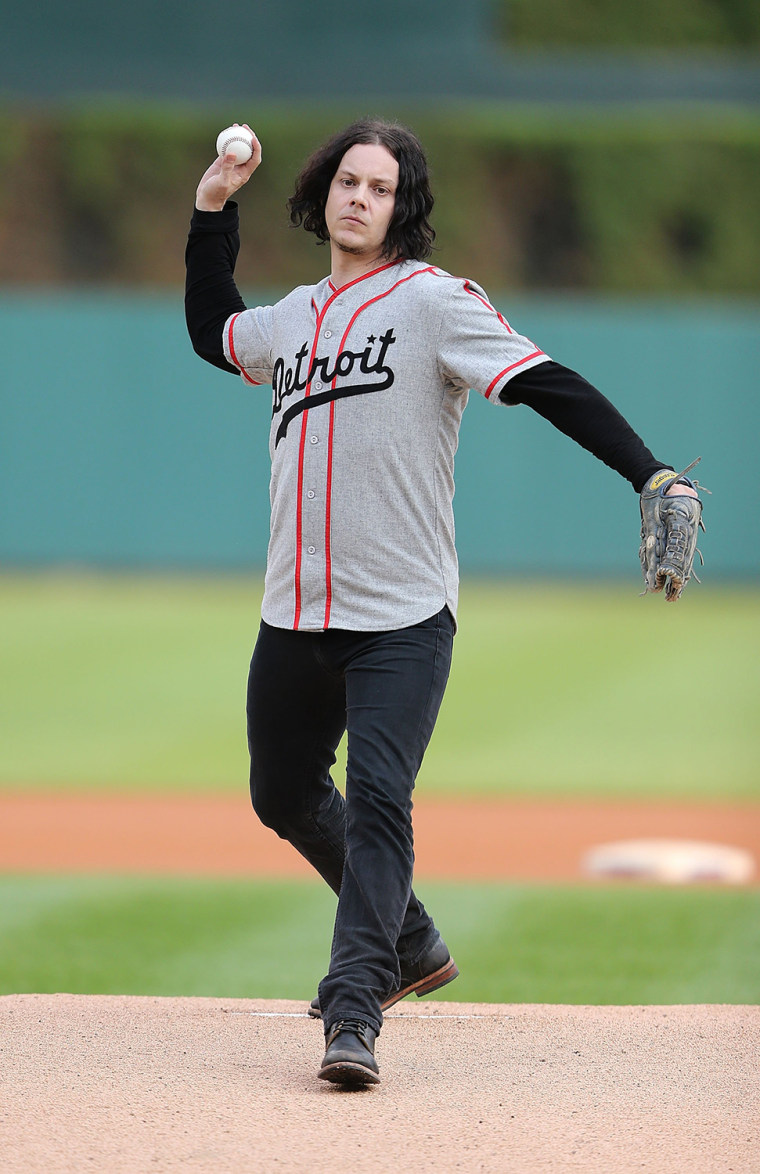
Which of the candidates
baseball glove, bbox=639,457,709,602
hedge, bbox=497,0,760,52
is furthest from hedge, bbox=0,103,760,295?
baseball glove, bbox=639,457,709,602

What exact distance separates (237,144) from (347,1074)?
79.2 inches

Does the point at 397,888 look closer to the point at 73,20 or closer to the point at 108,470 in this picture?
the point at 108,470

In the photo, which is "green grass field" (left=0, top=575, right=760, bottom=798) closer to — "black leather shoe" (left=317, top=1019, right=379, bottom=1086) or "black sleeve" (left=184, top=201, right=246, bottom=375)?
"black sleeve" (left=184, top=201, right=246, bottom=375)

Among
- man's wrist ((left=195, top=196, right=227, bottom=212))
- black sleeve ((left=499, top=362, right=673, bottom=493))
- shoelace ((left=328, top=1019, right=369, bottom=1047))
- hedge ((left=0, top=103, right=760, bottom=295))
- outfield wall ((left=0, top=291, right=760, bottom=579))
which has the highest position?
hedge ((left=0, top=103, right=760, bottom=295))

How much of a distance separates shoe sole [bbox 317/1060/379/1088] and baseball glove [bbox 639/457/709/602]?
1.06 m

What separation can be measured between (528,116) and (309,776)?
21822mm

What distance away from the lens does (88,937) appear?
5.32 metres

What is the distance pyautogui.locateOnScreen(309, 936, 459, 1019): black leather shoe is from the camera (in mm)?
3598

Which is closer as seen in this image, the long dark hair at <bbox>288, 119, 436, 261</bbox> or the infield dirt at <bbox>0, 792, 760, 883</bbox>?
the long dark hair at <bbox>288, 119, 436, 261</bbox>

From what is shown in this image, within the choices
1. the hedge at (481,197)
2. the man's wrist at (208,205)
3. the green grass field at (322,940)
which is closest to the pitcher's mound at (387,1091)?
the green grass field at (322,940)

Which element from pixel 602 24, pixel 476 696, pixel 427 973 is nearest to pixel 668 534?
pixel 427 973

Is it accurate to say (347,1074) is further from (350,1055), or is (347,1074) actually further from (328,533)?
(328,533)

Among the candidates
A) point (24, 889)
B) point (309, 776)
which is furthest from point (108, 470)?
point (309, 776)

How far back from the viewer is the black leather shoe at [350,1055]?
299 cm
